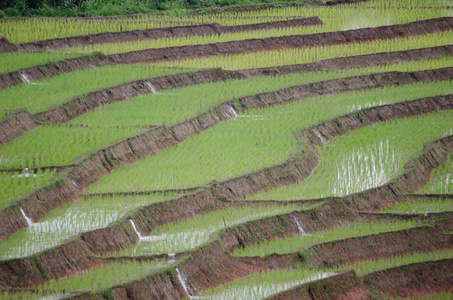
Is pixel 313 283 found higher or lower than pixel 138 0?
lower

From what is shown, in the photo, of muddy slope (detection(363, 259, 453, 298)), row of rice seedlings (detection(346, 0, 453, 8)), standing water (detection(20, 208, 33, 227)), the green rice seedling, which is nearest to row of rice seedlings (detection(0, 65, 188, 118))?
standing water (detection(20, 208, 33, 227))

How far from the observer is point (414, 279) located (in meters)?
7.45

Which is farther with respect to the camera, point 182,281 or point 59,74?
point 59,74

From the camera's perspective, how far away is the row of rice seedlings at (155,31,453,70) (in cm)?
1570

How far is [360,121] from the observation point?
12.8m

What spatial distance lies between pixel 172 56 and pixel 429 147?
661cm

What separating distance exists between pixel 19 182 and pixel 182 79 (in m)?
Result: 6.18

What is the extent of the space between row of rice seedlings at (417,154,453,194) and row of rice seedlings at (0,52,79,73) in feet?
25.1

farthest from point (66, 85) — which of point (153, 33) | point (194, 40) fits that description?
point (194, 40)

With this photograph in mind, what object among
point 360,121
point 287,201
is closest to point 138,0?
point 360,121

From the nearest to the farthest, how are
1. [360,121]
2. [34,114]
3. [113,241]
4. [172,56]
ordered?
[113,241] < [34,114] < [360,121] < [172,56]

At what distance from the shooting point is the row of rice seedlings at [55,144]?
9.32 metres

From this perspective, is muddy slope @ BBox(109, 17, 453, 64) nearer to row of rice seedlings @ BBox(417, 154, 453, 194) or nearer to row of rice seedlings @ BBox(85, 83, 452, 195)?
row of rice seedlings @ BBox(85, 83, 452, 195)

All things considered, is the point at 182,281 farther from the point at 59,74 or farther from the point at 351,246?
the point at 59,74
